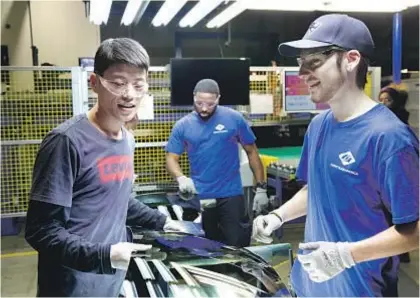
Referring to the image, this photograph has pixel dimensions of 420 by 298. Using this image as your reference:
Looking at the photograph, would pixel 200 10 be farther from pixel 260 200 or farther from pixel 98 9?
pixel 260 200

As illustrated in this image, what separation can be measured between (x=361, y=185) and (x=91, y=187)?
0.76 metres

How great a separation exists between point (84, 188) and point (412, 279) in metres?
Result: 2.46

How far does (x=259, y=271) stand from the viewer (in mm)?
1567

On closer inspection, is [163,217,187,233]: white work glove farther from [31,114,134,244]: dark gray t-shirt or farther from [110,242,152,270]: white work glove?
[110,242,152,270]: white work glove

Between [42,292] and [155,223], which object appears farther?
[155,223]

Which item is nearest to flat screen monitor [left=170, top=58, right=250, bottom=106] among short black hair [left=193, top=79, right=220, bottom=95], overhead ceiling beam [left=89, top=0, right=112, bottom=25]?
short black hair [left=193, top=79, right=220, bottom=95]

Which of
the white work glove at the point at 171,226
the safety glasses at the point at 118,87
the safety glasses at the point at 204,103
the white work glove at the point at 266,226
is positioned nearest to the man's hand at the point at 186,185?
the safety glasses at the point at 204,103

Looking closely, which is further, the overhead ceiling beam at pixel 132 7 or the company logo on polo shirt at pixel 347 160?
the overhead ceiling beam at pixel 132 7

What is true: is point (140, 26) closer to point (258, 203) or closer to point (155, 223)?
point (258, 203)

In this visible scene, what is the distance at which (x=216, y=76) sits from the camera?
2.19 m

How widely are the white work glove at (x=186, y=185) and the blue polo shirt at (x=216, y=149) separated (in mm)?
54

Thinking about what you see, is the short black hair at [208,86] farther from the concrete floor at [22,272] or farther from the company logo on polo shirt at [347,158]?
the concrete floor at [22,272]

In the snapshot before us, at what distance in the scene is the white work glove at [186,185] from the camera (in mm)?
2308

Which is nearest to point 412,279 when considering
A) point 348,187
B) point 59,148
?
point 348,187
